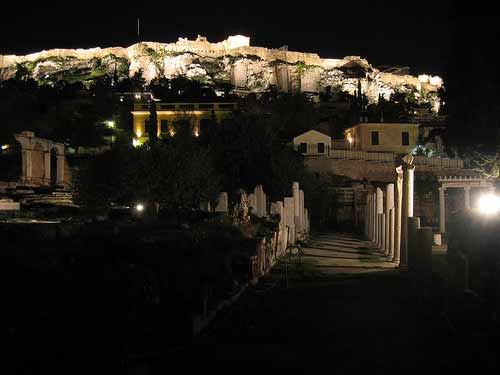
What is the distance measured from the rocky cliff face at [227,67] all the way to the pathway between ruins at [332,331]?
116 m

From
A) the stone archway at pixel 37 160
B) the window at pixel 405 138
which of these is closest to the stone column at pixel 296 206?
the stone archway at pixel 37 160

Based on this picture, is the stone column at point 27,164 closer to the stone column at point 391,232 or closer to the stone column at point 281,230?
the stone column at point 281,230

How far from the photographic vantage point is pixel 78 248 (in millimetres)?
13352

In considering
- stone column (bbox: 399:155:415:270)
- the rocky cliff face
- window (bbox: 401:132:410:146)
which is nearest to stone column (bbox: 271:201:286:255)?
stone column (bbox: 399:155:415:270)

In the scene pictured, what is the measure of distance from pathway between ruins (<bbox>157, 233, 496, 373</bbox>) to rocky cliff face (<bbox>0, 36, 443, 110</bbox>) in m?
116

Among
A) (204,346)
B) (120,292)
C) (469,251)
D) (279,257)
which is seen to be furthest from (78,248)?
(279,257)

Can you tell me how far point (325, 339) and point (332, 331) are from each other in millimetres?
516

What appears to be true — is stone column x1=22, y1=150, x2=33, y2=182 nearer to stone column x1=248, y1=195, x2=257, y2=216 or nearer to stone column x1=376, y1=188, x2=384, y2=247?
stone column x1=248, y1=195, x2=257, y2=216

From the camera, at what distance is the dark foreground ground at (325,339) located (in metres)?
7.12

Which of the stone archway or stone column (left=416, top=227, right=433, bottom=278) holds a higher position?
the stone archway

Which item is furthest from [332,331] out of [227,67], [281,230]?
[227,67]

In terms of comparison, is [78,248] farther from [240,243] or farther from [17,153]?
[17,153]

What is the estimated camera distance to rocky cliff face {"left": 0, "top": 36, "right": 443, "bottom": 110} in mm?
130375

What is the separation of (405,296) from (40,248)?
7.07 meters
